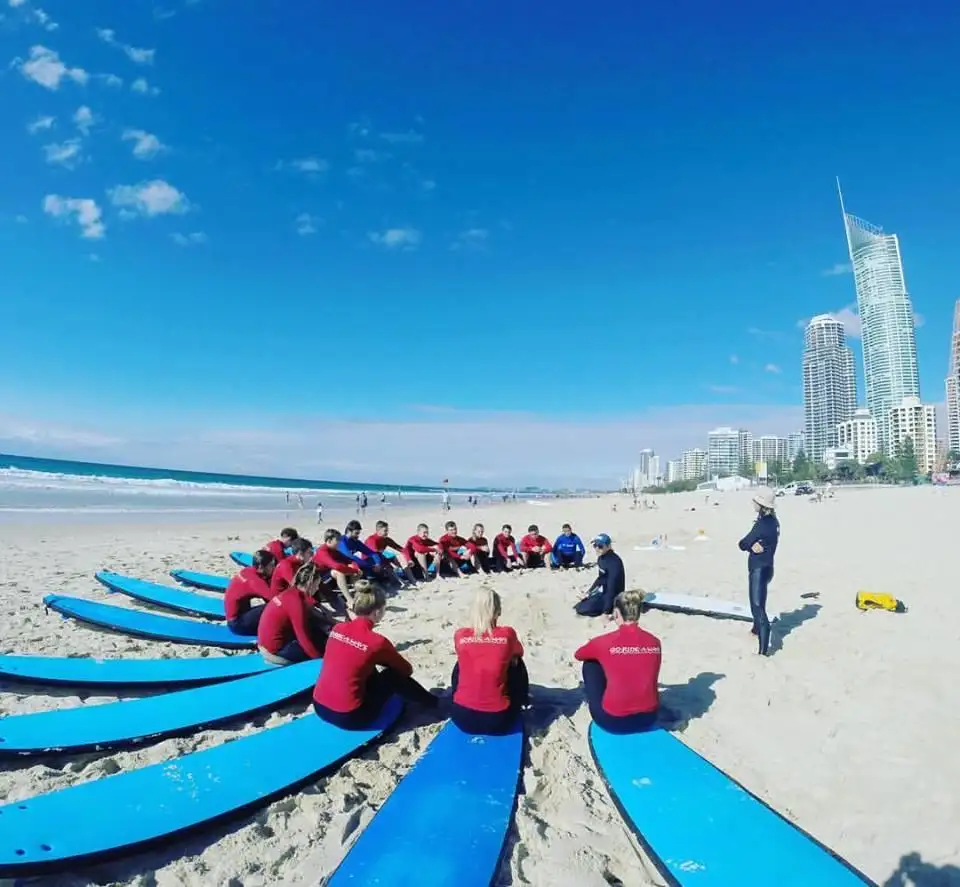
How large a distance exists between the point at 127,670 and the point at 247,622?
1533 mm

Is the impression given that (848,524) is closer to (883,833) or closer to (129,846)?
(883,833)

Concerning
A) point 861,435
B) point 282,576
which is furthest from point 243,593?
point 861,435

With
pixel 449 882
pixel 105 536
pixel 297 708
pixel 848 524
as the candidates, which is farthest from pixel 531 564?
pixel 848 524

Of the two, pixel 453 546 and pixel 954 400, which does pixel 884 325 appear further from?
pixel 453 546

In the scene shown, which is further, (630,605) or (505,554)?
(505,554)

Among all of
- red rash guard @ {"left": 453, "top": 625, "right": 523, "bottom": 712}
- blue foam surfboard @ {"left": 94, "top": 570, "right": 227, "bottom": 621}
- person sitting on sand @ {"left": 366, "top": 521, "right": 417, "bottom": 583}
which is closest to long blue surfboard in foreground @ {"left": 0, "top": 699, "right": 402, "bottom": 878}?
red rash guard @ {"left": 453, "top": 625, "right": 523, "bottom": 712}

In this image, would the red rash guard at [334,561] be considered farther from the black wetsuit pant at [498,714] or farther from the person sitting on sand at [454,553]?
the black wetsuit pant at [498,714]

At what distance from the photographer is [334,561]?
28.5 feet

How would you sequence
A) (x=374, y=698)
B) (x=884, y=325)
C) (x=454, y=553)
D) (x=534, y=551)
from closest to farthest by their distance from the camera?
1. (x=374, y=698)
2. (x=454, y=553)
3. (x=534, y=551)
4. (x=884, y=325)

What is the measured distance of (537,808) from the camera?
3443 millimetres

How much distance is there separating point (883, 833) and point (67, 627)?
26.9 ft

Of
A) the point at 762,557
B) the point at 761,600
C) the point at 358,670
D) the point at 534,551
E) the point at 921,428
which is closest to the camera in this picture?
the point at 358,670

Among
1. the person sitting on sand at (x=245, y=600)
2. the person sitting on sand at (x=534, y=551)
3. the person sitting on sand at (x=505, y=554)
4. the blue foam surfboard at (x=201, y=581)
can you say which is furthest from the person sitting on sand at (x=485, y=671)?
the person sitting on sand at (x=534, y=551)

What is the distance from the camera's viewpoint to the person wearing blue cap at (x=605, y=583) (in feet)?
25.6
